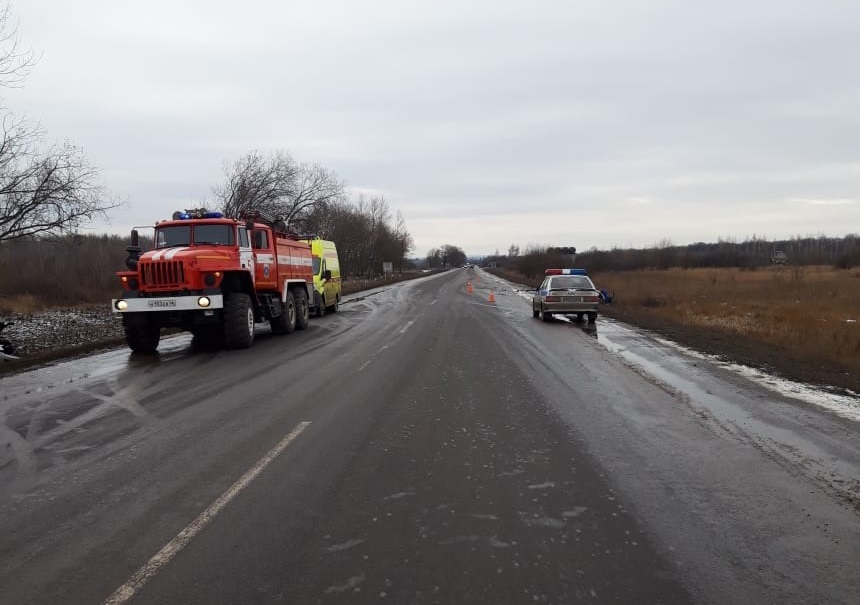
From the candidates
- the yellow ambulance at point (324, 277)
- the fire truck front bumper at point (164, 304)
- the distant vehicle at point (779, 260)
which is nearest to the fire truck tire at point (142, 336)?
the fire truck front bumper at point (164, 304)

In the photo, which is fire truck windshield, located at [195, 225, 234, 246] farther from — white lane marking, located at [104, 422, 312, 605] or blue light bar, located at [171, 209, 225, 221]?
white lane marking, located at [104, 422, 312, 605]

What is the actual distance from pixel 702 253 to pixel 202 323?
93.0 metres

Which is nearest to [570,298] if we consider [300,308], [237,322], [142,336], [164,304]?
[300,308]

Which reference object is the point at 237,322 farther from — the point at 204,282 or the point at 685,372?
the point at 685,372

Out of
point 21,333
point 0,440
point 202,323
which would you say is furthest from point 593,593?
point 21,333

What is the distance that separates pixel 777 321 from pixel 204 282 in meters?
18.9

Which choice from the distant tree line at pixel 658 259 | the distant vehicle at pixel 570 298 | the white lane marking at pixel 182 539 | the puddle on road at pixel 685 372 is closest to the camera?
the white lane marking at pixel 182 539

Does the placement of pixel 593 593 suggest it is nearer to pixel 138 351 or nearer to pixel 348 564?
pixel 348 564

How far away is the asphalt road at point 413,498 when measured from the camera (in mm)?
3299

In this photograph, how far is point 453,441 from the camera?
594 cm

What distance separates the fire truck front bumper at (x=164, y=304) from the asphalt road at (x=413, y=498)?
3907 mm

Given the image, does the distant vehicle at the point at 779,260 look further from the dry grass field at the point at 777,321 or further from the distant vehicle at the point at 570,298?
the distant vehicle at the point at 570,298

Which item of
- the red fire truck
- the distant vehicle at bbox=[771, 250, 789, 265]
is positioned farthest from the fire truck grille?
the distant vehicle at bbox=[771, 250, 789, 265]

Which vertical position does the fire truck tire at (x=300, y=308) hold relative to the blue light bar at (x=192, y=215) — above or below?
below
